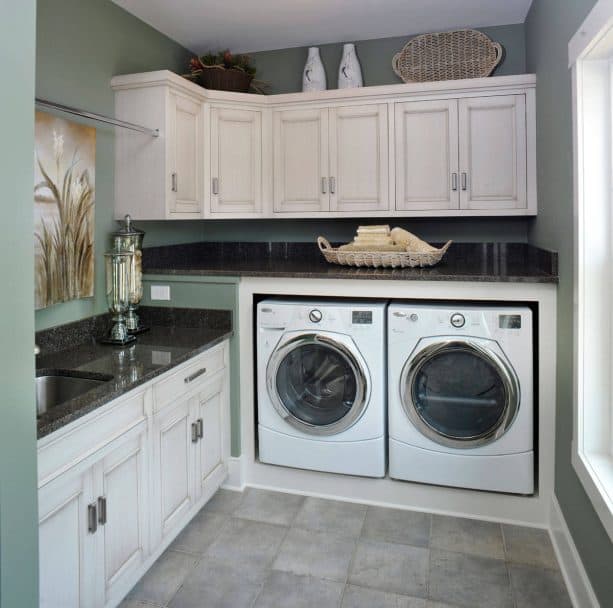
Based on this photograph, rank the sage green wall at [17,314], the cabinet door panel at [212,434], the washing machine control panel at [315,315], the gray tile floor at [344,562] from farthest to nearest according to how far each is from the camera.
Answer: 1. the washing machine control panel at [315,315]
2. the cabinet door panel at [212,434]
3. the gray tile floor at [344,562]
4. the sage green wall at [17,314]

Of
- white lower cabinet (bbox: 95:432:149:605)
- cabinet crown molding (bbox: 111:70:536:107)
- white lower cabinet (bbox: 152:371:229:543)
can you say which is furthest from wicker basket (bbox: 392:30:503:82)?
white lower cabinet (bbox: 95:432:149:605)

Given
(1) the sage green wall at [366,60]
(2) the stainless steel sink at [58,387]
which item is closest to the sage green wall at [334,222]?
(1) the sage green wall at [366,60]

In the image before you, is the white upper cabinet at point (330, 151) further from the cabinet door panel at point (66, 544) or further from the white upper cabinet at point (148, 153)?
the cabinet door panel at point (66, 544)

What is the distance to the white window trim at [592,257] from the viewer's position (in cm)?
180

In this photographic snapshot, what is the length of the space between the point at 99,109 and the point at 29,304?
2005mm

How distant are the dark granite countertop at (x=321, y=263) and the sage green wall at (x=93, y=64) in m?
0.41

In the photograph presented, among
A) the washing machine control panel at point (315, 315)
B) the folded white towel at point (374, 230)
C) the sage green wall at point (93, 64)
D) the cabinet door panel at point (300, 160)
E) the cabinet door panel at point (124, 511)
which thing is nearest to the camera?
the cabinet door panel at point (124, 511)

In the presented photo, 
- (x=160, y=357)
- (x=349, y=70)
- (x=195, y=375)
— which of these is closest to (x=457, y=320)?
(x=195, y=375)

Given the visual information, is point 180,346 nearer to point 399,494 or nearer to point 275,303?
point 275,303

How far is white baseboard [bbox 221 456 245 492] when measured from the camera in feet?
9.04

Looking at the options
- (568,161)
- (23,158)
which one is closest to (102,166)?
(23,158)

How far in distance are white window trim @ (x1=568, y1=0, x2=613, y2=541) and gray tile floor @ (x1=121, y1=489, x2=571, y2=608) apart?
0.57 m

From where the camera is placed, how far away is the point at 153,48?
10.1ft

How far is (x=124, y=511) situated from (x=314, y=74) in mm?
2651
